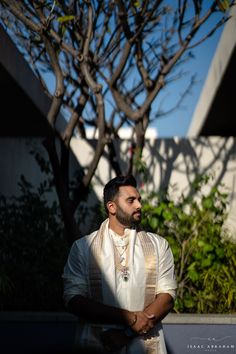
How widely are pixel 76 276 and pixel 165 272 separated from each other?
44 cm

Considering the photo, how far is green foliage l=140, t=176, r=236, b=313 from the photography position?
6.29 m

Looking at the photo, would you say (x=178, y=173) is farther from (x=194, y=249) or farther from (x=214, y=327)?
(x=214, y=327)

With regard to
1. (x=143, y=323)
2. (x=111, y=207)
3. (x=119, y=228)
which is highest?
(x=111, y=207)

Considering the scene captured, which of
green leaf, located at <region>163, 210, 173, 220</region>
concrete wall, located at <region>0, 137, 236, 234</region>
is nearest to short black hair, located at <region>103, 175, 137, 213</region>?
green leaf, located at <region>163, 210, 173, 220</region>

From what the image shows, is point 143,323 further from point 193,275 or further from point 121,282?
point 193,275

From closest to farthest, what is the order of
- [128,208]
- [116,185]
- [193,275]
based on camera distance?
1. [128,208]
2. [116,185]
3. [193,275]

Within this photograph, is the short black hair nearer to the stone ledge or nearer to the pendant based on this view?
the pendant

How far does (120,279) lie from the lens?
288 centimetres

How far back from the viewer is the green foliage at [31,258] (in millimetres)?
6141

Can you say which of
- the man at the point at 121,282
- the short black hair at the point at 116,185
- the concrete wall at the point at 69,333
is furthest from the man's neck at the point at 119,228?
the concrete wall at the point at 69,333

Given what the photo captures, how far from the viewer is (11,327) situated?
526cm

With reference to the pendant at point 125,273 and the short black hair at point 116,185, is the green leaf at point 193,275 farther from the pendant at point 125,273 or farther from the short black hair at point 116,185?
the pendant at point 125,273

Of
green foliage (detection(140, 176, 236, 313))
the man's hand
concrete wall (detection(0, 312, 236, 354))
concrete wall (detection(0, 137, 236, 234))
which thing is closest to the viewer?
the man's hand

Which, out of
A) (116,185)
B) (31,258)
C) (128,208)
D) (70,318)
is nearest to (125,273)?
(128,208)
